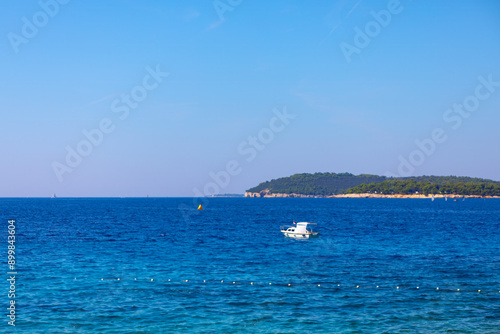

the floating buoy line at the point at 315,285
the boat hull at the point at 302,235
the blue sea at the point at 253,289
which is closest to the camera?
the blue sea at the point at 253,289

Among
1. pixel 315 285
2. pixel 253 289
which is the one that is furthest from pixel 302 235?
pixel 253 289

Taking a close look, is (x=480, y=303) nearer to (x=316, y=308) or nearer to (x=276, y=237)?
(x=316, y=308)

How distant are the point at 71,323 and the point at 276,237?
5828 cm

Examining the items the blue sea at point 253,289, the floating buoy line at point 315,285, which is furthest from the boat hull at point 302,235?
the floating buoy line at point 315,285

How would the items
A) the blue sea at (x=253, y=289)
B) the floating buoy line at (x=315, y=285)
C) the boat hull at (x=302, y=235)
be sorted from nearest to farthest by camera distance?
the blue sea at (x=253, y=289), the floating buoy line at (x=315, y=285), the boat hull at (x=302, y=235)

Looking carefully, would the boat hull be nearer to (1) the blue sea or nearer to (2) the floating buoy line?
(1) the blue sea

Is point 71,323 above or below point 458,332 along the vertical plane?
above

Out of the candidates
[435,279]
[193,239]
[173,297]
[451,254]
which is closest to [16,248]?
[193,239]

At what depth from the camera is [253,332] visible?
1096 inches

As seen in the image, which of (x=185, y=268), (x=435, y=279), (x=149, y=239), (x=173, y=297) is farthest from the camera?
(x=149, y=239)

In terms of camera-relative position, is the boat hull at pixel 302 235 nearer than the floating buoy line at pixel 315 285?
No

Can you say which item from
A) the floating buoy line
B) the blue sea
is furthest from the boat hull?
the floating buoy line

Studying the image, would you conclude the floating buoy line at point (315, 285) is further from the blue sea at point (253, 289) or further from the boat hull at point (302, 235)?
the boat hull at point (302, 235)

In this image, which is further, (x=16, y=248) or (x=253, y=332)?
(x=16, y=248)
